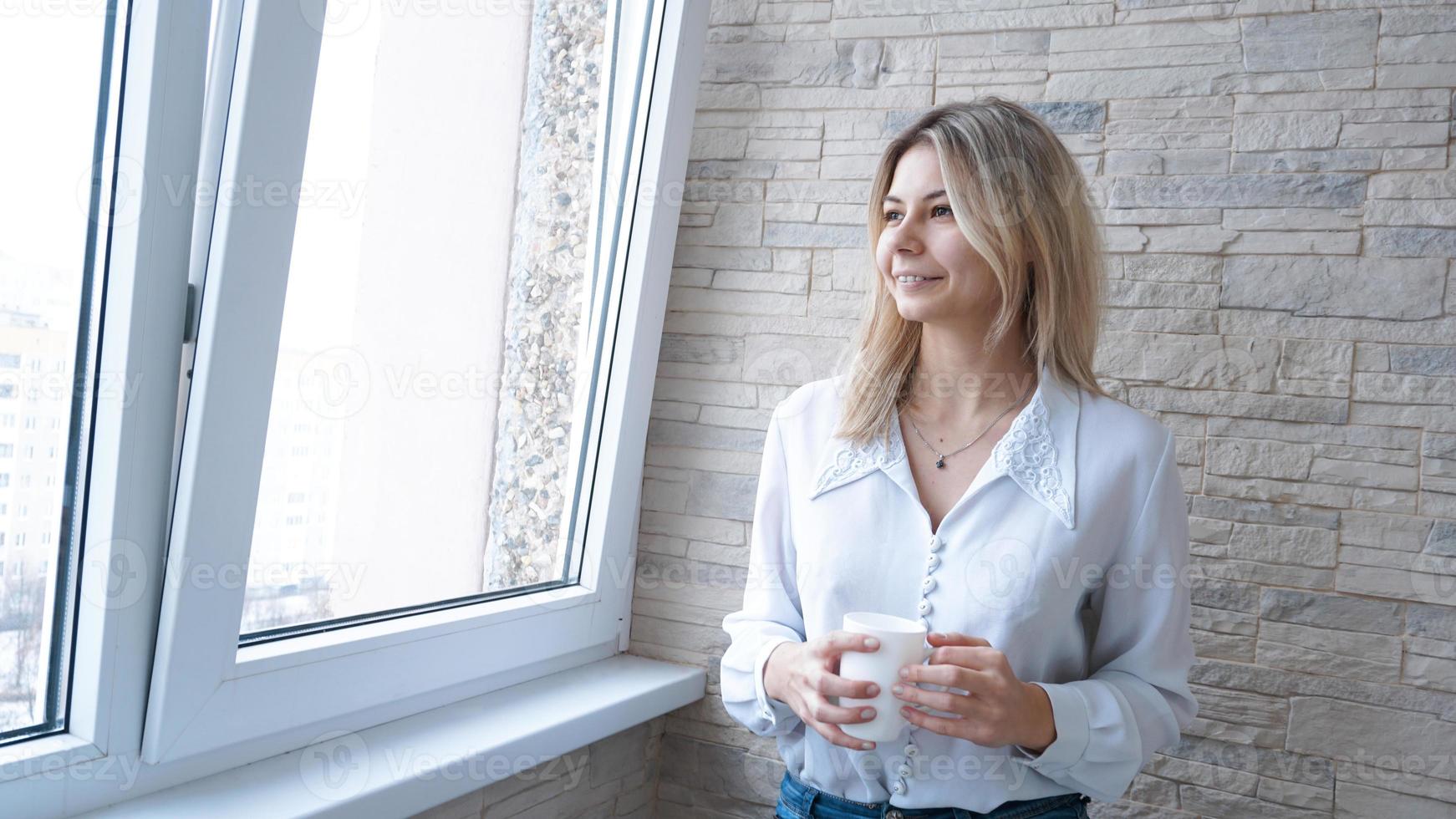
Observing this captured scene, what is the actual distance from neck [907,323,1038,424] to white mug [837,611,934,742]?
46cm

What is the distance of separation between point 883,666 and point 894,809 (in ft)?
1.09

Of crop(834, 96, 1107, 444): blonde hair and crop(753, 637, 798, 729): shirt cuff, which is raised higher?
crop(834, 96, 1107, 444): blonde hair

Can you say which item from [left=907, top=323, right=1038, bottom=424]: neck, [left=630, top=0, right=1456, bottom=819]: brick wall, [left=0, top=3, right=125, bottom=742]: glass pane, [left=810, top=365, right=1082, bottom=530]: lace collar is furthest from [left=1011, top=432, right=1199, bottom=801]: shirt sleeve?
[left=0, top=3, right=125, bottom=742]: glass pane

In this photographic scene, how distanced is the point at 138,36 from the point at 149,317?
1.03 feet

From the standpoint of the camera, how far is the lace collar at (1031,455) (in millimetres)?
1354

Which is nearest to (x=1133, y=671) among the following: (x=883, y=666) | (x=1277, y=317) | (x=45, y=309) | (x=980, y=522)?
(x=980, y=522)

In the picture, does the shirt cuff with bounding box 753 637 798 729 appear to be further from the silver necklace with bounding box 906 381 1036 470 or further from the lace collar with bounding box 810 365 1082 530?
the silver necklace with bounding box 906 381 1036 470

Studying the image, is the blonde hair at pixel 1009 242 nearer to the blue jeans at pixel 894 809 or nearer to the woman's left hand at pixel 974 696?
the woman's left hand at pixel 974 696

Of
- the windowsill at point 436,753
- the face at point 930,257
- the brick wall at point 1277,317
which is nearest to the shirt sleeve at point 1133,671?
the face at point 930,257

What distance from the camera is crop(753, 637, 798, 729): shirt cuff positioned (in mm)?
1389

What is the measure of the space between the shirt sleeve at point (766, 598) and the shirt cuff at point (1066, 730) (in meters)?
0.35

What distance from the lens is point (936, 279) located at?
143 cm

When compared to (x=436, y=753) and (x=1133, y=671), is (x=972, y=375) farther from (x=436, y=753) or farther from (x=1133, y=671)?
(x=436, y=753)

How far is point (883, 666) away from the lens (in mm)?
1110
